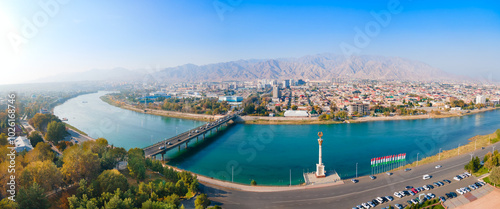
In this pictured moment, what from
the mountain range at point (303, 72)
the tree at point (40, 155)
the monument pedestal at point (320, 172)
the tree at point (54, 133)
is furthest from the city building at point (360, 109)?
the mountain range at point (303, 72)

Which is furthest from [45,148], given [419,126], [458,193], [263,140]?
[419,126]

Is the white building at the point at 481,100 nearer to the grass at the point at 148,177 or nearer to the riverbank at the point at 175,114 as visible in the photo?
the riverbank at the point at 175,114

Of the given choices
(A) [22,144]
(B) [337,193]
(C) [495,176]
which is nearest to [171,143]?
(A) [22,144]

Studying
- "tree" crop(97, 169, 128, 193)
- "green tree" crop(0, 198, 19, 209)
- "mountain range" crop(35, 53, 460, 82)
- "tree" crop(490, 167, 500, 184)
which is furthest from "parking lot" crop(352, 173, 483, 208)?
"mountain range" crop(35, 53, 460, 82)

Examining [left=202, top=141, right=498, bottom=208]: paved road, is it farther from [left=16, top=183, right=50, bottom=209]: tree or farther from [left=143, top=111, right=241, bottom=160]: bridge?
[left=143, top=111, right=241, bottom=160]: bridge

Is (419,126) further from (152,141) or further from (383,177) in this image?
(152,141)

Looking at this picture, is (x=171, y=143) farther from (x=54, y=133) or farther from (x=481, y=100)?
(x=481, y=100)
